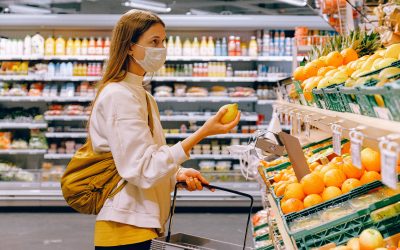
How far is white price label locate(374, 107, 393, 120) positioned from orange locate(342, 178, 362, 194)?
1.91ft

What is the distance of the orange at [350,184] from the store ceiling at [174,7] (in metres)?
8.61

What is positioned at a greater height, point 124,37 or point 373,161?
point 124,37

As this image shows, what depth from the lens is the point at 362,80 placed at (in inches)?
62.7

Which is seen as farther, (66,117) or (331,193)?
(66,117)

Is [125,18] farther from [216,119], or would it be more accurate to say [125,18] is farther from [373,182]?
[373,182]

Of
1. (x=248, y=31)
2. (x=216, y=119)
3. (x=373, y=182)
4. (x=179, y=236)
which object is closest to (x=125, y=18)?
(x=216, y=119)

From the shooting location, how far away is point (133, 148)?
201 centimetres

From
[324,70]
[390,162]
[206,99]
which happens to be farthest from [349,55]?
[206,99]

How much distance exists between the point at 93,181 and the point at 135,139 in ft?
0.93

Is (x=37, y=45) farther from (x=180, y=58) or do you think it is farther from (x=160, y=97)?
(x=180, y=58)

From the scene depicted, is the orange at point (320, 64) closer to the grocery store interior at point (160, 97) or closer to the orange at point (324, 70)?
the orange at point (324, 70)

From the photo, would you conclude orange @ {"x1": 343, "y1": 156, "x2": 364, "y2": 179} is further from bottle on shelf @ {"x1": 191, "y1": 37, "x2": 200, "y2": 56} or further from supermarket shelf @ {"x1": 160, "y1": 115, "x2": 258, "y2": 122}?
bottle on shelf @ {"x1": 191, "y1": 37, "x2": 200, "y2": 56}

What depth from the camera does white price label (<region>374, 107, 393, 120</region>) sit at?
1276 mm

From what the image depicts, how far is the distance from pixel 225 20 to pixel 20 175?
340 cm
